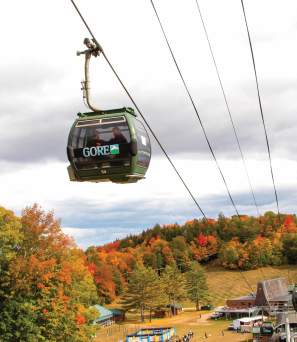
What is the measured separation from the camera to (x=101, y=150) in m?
13.3

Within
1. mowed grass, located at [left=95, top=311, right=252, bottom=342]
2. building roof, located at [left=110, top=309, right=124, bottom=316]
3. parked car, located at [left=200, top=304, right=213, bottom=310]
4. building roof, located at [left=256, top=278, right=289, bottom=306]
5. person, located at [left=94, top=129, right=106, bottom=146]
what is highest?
person, located at [left=94, top=129, right=106, bottom=146]

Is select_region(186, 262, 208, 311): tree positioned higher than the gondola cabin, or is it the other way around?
the gondola cabin

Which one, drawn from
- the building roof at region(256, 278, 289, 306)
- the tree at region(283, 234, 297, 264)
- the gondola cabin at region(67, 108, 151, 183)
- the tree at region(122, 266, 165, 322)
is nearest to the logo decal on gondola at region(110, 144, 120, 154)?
the gondola cabin at region(67, 108, 151, 183)

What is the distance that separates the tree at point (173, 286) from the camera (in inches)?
3531

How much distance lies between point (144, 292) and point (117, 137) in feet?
234

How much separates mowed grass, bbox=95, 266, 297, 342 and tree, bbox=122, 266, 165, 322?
3.03 meters

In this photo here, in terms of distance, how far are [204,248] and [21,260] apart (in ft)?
396

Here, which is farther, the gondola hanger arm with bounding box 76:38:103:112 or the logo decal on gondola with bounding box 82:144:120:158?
the logo decal on gondola with bounding box 82:144:120:158

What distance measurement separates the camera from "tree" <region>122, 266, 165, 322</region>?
80.8 meters

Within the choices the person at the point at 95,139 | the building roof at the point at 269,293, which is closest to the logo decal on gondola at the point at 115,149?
the person at the point at 95,139

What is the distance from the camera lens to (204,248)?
498 feet

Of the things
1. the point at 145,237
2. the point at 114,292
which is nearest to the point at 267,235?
the point at 145,237

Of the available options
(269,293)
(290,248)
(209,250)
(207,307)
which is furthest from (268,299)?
(209,250)

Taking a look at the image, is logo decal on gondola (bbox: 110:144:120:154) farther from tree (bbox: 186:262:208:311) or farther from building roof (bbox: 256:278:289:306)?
tree (bbox: 186:262:208:311)
